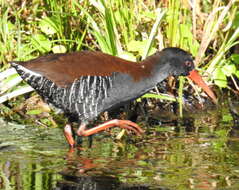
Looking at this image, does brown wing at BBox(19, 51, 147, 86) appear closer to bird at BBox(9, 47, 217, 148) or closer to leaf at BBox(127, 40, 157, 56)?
bird at BBox(9, 47, 217, 148)

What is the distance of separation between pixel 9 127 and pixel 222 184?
8.59ft

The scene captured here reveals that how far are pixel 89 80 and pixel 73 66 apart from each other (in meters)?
0.18

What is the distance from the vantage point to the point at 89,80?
608cm

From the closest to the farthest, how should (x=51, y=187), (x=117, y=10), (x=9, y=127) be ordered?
(x=51, y=187)
(x=9, y=127)
(x=117, y=10)

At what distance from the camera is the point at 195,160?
5.54m

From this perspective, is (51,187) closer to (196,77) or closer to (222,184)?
(222,184)

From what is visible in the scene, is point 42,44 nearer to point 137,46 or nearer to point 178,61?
point 137,46

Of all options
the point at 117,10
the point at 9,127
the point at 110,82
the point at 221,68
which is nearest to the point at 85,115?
the point at 110,82

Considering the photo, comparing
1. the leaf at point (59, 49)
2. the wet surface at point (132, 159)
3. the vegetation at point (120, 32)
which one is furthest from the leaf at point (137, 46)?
the leaf at point (59, 49)

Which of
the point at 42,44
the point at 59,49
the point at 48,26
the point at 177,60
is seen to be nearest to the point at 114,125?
the point at 177,60

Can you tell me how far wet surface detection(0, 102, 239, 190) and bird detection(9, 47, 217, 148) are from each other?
28cm

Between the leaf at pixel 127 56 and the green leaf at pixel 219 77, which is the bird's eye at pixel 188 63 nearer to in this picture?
the leaf at pixel 127 56

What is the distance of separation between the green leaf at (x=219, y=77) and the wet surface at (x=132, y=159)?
56 cm

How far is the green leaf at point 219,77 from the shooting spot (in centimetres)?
762
